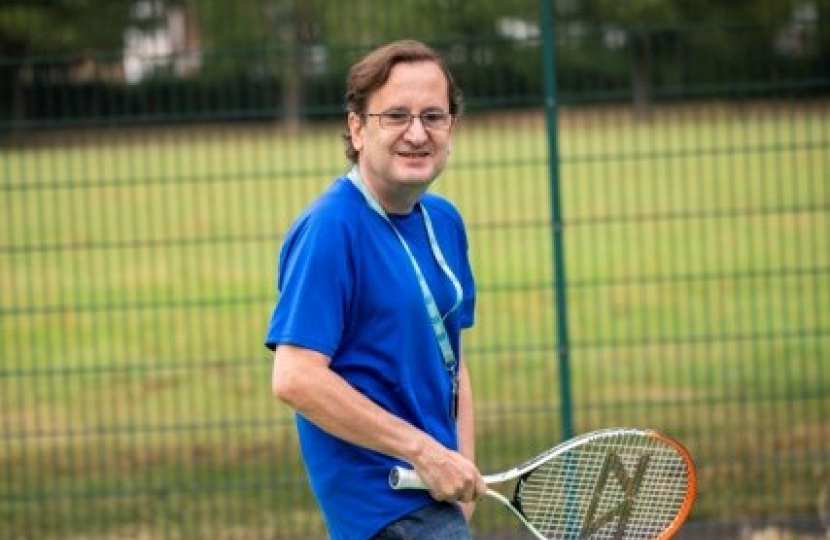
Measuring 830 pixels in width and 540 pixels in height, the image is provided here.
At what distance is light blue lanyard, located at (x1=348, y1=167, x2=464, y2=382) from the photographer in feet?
15.0

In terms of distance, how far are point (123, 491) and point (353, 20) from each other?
7.81ft

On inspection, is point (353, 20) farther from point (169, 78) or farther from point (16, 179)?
point (16, 179)

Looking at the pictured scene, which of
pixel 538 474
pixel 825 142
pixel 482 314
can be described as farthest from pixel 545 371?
pixel 538 474

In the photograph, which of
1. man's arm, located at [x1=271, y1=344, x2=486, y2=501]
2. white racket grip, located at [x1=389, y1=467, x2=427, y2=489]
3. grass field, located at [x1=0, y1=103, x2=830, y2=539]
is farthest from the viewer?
grass field, located at [x1=0, y1=103, x2=830, y2=539]

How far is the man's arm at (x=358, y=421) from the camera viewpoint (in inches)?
172

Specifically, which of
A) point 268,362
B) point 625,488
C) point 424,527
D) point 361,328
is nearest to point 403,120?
point 361,328

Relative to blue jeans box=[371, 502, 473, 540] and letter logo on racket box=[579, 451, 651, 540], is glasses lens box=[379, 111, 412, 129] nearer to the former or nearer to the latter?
blue jeans box=[371, 502, 473, 540]

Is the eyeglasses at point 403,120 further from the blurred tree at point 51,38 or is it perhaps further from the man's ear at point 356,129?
the blurred tree at point 51,38

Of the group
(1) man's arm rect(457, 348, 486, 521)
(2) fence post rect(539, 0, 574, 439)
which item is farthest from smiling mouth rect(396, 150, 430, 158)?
(2) fence post rect(539, 0, 574, 439)

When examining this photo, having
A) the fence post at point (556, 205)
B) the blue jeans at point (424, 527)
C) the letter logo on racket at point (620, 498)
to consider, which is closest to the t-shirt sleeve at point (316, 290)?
the blue jeans at point (424, 527)

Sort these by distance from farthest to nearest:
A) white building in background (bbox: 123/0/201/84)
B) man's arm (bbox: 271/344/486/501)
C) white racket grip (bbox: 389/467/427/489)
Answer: white building in background (bbox: 123/0/201/84)
white racket grip (bbox: 389/467/427/489)
man's arm (bbox: 271/344/486/501)

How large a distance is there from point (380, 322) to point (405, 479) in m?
0.37

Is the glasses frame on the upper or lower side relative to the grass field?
upper

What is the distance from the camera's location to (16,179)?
8820 mm
